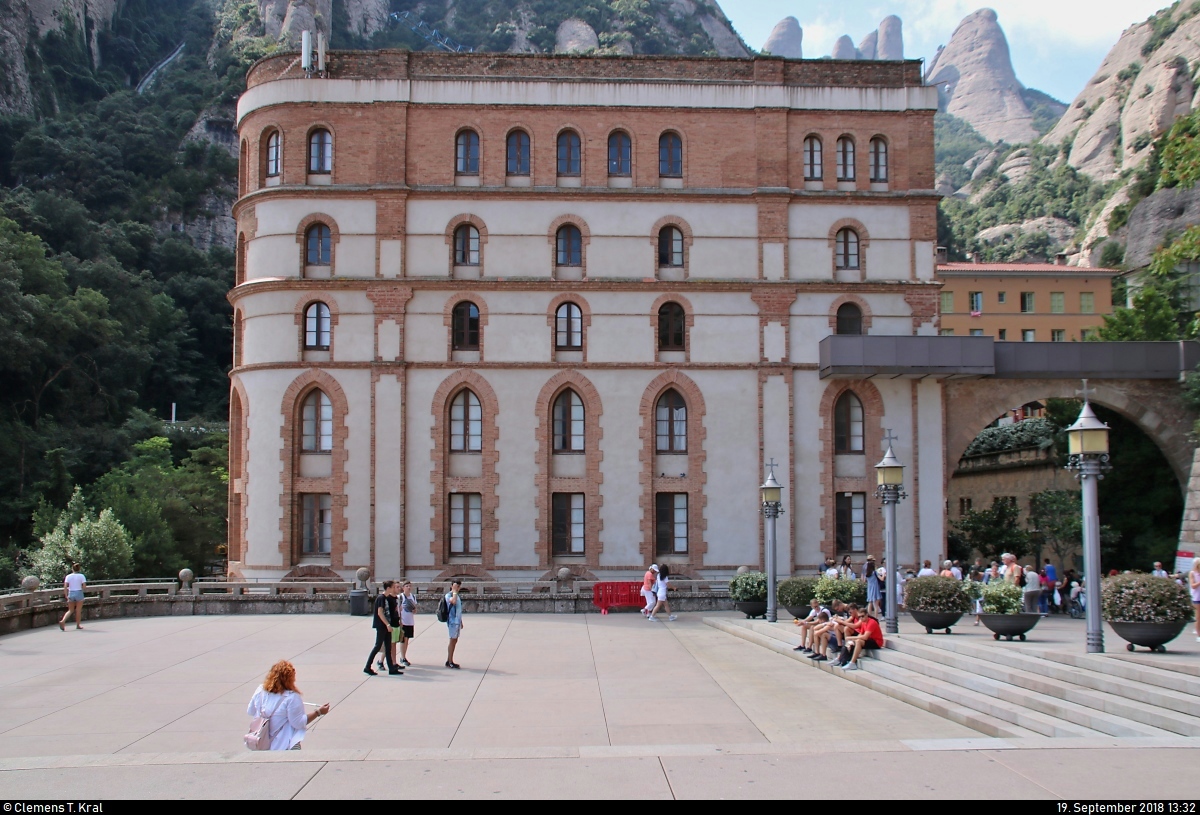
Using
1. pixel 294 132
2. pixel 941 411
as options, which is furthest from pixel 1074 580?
pixel 294 132

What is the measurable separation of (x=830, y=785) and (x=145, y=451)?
55425 millimetres

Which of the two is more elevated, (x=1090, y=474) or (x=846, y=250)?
(x=846, y=250)

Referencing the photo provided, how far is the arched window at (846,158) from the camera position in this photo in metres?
35.3

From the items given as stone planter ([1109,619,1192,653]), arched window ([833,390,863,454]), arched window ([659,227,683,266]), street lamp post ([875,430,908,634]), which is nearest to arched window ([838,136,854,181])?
arched window ([659,227,683,266])

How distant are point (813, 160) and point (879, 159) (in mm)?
2247

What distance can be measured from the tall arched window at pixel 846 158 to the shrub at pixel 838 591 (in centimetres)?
1721

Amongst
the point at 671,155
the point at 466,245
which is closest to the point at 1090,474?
the point at 671,155

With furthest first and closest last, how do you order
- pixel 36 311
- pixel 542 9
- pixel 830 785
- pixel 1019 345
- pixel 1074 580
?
pixel 542 9, pixel 36 311, pixel 1019 345, pixel 1074 580, pixel 830 785

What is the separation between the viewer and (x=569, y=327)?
1346 inches

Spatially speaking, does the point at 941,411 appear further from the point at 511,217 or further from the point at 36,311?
the point at 36,311

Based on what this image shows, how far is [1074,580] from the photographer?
30469mm

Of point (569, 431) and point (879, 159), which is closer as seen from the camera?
point (569, 431)

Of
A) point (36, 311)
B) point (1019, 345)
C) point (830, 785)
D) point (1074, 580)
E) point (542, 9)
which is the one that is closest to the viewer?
point (830, 785)

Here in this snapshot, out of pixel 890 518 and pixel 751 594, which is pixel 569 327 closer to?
pixel 751 594
